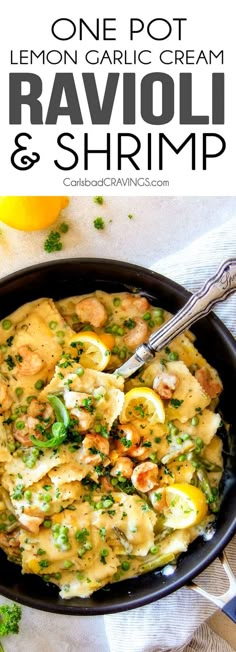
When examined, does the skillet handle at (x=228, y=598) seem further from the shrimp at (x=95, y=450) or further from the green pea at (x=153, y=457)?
the shrimp at (x=95, y=450)

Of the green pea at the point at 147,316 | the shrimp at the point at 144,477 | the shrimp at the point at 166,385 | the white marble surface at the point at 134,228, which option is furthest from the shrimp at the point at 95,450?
the white marble surface at the point at 134,228

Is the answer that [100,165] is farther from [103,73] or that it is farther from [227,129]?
[227,129]

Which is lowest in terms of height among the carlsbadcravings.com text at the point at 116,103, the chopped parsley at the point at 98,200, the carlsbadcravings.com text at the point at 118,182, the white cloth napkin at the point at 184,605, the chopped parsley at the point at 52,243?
the white cloth napkin at the point at 184,605

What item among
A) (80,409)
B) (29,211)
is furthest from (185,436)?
(29,211)

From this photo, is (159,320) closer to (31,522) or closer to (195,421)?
(195,421)

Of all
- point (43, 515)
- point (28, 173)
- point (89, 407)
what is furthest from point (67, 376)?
point (28, 173)

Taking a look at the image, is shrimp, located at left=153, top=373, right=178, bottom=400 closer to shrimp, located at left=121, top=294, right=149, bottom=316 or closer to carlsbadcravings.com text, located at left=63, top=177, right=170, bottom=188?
shrimp, located at left=121, top=294, right=149, bottom=316

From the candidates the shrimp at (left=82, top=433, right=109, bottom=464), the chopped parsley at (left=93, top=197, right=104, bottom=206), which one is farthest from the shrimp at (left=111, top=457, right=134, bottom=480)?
the chopped parsley at (left=93, top=197, right=104, bottom=206)

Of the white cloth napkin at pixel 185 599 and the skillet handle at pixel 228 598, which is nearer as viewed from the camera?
the skillet handle at pixel 228 598
